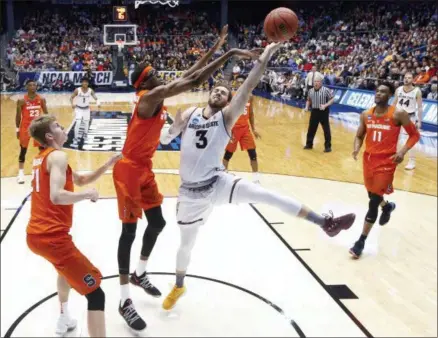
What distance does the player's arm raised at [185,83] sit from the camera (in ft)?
10.2

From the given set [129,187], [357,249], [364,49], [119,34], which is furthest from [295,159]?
[119,34]

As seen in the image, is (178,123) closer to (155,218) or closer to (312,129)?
(155,218)

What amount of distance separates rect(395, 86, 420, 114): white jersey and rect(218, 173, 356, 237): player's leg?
5.64 metres

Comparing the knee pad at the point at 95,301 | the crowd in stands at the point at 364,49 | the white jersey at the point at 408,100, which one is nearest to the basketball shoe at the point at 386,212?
the white jersey at the point at 408,100

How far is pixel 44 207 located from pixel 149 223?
1103 millimetres

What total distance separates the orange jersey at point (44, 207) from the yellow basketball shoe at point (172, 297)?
44.5 inches

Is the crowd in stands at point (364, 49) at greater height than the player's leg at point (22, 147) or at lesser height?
greater

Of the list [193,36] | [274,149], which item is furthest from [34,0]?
[274,149]

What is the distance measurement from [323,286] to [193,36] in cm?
2334

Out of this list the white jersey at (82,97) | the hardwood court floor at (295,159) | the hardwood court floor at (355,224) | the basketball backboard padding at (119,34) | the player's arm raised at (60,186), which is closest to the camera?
the player's arm raised at (60,186)

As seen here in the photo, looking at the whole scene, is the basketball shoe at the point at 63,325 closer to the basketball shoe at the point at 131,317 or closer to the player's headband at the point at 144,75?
the basketball shoe at the point at 131,317

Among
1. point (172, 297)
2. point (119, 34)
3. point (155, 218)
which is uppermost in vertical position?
point (119, 34)

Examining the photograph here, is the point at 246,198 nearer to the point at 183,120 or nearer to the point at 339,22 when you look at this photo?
the point at 183,120

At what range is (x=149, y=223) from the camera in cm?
384
